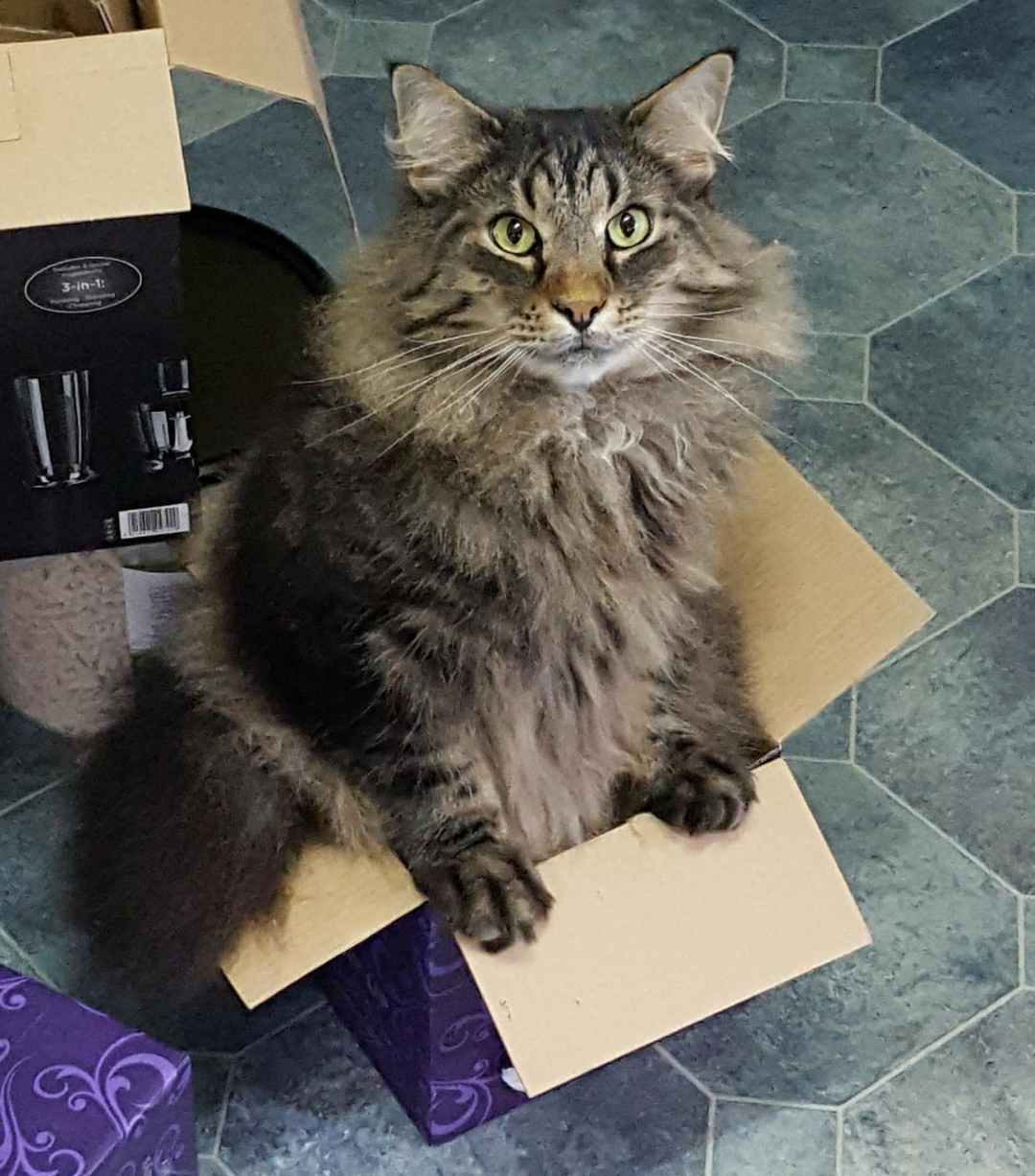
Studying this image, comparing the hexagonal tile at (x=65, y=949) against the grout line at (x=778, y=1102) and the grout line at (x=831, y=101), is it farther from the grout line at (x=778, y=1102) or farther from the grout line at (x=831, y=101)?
the grout line at (x=831, y=101)

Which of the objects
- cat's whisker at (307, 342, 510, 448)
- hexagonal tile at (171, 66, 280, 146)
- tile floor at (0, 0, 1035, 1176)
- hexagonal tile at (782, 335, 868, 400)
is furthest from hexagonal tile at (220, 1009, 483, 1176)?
hexagonal tile at (171, 66, 280, 146)

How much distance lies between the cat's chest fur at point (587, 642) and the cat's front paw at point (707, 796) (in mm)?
81

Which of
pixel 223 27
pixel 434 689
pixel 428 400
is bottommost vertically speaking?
pixel 434 689

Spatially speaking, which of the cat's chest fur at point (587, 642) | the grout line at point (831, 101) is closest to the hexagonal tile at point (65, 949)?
the cat's chest fur at point (587, 642)

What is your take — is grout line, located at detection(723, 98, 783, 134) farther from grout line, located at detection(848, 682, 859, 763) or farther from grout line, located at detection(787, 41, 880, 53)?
grout line, located at detection(848, 682, 859, 763)

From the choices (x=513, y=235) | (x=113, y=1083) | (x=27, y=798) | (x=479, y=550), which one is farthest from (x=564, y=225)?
(x=27, y=798)

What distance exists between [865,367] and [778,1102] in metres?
1.09

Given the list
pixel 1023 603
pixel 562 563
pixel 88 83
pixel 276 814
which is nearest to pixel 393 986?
pixel 276 814

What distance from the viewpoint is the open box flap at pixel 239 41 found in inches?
43.4

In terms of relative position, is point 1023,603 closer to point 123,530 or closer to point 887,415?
point 887,415

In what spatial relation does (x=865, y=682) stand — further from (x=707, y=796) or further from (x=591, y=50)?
(x=591, y=50)

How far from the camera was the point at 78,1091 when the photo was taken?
41.3 inches

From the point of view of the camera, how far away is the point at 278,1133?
4.69ft

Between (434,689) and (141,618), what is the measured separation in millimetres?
491
